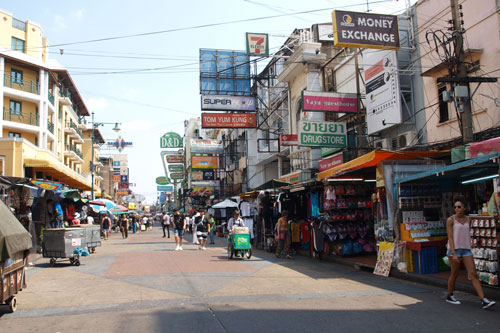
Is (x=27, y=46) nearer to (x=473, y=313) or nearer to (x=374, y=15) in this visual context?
(x=374, y=15)

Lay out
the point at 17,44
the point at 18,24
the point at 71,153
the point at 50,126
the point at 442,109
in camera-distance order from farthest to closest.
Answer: the point at 71,153 < the point at 50,126 < the point at 18,24 < the point at 17,44 < the point at 442,109

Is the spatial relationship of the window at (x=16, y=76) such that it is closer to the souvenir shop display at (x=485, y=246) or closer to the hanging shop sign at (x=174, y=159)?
the hanging shop sign at (x=174, y=159)

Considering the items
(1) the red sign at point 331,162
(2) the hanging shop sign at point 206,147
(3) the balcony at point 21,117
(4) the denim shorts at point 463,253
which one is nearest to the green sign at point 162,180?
(2) the hanging shop sign at point 206,147

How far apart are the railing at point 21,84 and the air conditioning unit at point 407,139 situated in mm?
32596

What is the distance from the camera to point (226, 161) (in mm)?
51406

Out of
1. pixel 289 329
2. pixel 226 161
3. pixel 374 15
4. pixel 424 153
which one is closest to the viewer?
pixel 289 329

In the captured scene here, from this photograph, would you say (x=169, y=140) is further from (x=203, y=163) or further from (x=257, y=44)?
(x=257, y=44)

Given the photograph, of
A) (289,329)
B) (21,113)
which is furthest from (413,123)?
(21,113)

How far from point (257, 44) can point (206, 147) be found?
1949cm

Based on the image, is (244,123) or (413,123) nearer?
(413,123)

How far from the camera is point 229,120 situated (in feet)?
97.2

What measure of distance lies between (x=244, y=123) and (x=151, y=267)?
17.9m

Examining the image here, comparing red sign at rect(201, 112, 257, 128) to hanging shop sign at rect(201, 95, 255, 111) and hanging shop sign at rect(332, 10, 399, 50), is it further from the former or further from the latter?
hanging shop sign at rect(332, 10, 399, 50)

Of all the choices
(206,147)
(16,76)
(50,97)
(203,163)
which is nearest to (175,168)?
(206,147)
